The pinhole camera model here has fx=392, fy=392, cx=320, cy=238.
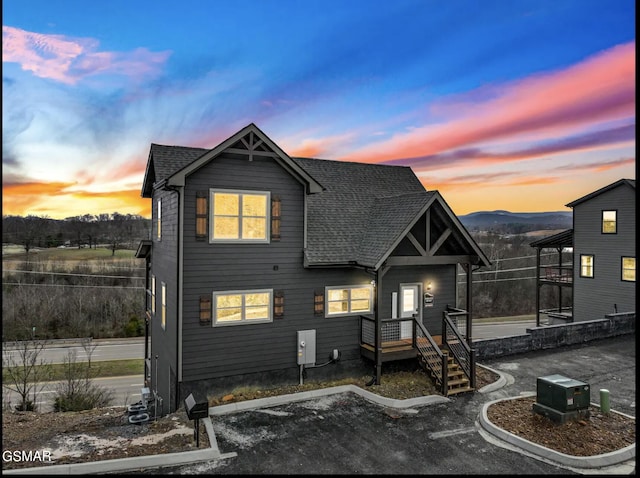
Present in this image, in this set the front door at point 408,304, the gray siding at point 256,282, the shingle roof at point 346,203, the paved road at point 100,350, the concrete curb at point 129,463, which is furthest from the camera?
the paved road at point 100,350

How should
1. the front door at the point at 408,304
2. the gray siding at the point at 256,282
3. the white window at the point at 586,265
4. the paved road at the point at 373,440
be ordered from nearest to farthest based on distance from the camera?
the paved road at the point at 373,440, the gray siding at the point at 256,282, the front door at the point at 408,304, the white window at the point at 586,265

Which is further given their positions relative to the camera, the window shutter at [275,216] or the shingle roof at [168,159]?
the shingle roof at [168,159]

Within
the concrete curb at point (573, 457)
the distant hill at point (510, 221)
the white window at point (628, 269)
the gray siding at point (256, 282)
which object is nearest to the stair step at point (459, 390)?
the concrete curb at point (573, 457)

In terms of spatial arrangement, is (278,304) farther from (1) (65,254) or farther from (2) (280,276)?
(1) (65,254)

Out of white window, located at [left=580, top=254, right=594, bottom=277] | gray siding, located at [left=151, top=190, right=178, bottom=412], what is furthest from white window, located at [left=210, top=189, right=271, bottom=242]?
white window, located at [left=580, top=254, right=594, bottom=277]

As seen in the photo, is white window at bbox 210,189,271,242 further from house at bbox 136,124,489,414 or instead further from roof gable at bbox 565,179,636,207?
roof gable at bbox 565,179,636,207

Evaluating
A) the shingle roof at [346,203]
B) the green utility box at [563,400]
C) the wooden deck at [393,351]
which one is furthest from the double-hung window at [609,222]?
the green utility box at [563,400]

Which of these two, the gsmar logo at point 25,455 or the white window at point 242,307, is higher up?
the white window at point 242,307

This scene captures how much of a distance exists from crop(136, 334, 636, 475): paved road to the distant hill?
4917cm

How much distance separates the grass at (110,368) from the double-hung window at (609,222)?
30902 millimetres

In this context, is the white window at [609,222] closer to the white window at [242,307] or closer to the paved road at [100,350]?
the white window at [242,307]

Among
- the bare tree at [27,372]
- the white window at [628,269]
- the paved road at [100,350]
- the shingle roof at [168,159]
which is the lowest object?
the paved road at [100,350]

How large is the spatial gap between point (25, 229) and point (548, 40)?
4810 centimetres

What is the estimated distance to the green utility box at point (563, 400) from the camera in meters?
9.02
